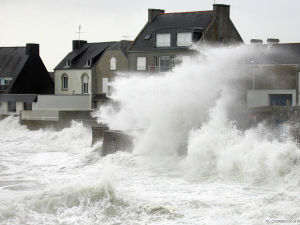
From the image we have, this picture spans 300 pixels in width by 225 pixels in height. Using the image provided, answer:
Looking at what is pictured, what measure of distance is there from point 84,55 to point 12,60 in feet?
21.8

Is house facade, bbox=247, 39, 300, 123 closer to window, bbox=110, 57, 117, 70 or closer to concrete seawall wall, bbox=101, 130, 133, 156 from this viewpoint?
window, bbox=110, 57, 117, 70

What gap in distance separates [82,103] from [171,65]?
9.87 metres

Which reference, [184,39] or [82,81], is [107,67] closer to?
[82,81]

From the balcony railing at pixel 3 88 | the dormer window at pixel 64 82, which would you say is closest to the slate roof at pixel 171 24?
the dormer window at pixel 64 82

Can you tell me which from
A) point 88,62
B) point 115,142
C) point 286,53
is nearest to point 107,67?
point 88,62

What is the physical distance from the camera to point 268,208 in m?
17.4

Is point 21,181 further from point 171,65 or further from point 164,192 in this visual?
point 171,65

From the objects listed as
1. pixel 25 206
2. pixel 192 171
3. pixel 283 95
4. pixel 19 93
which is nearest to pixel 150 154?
pixel 192 171

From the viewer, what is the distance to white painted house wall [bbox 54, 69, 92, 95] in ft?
175

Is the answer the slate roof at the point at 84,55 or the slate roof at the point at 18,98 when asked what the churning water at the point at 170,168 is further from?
the slate roof at the point at 84,55

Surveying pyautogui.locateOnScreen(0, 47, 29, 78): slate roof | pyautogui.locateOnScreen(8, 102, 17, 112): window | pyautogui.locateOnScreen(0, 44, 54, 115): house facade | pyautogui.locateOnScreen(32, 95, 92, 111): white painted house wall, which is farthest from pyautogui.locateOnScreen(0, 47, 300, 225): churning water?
pyautogui.locateOnScreen(0, 47, 29, 78): slate roof

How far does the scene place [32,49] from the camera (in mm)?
57188

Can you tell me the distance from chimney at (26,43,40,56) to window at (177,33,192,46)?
57.0 feet

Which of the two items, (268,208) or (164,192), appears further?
(164,192)
